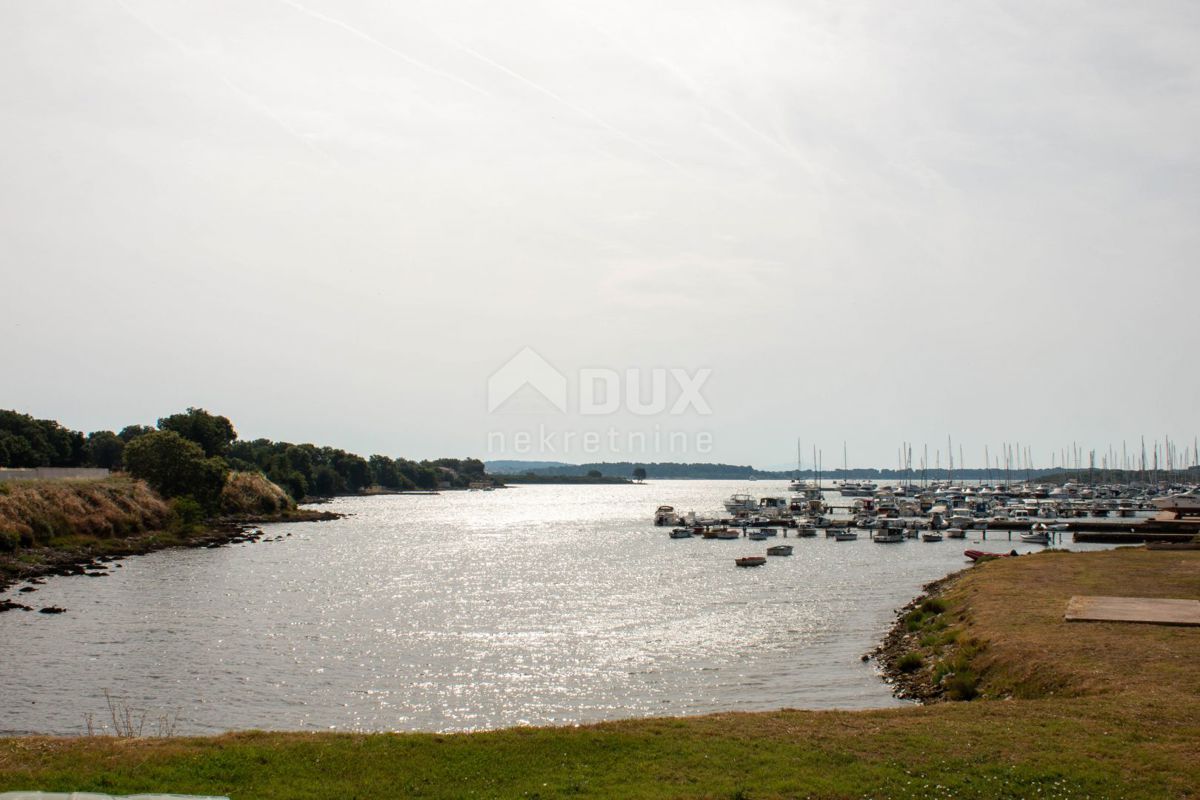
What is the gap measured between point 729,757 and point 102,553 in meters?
79.5

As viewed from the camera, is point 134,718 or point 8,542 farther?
point 8,542

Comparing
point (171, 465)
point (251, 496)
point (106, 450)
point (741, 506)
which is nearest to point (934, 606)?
point (171, 465)

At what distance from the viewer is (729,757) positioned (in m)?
15.3

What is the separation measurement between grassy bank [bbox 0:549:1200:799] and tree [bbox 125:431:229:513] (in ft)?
337

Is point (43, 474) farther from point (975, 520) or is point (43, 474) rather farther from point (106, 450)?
point (975, 520)

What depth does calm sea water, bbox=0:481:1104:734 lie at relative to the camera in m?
28.5

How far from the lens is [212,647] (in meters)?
39.9

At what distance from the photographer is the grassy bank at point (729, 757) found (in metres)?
13.8

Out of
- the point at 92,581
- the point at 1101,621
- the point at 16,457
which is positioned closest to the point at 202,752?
the point at 1101,621

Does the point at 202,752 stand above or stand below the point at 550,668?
above

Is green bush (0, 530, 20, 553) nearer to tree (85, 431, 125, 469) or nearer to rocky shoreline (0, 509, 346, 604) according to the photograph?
rocky shoreline (0, 509, 346, 604)

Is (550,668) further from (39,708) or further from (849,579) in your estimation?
(849,579)

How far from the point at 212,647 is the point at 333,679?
1021 centimetres

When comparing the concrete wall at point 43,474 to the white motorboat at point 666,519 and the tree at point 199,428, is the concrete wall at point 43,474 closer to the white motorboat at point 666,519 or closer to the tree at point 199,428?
the tree at point 199,428
